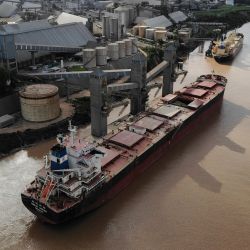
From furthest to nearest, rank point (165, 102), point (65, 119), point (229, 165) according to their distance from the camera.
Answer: point (165, 102) < point (65, 119) < point (229, 165)

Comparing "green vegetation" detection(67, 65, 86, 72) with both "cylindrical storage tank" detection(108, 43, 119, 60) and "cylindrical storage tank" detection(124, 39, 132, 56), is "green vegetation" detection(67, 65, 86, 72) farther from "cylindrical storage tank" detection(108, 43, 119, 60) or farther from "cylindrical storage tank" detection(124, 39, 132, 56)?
"cylindrical storage tank" detection(124, 39, 132, 56)

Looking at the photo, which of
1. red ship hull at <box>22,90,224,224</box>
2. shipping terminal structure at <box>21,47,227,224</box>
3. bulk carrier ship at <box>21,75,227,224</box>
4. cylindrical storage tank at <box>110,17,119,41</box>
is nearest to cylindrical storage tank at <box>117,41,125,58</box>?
cylindrical storage tank at <box>110,17,119,41</box>

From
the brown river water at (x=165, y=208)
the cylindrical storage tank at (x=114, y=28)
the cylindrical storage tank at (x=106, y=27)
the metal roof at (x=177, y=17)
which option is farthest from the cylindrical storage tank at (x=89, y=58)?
the metal roof at (x=177, y=17)

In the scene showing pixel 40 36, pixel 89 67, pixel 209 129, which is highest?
pixel 40 36

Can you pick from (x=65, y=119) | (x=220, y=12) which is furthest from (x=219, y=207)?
(x=220, y=12)

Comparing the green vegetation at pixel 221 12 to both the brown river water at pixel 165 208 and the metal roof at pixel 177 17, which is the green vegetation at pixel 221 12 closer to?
the metal roof at pixel 177 17

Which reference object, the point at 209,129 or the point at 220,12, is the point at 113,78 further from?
the point at 220,12
